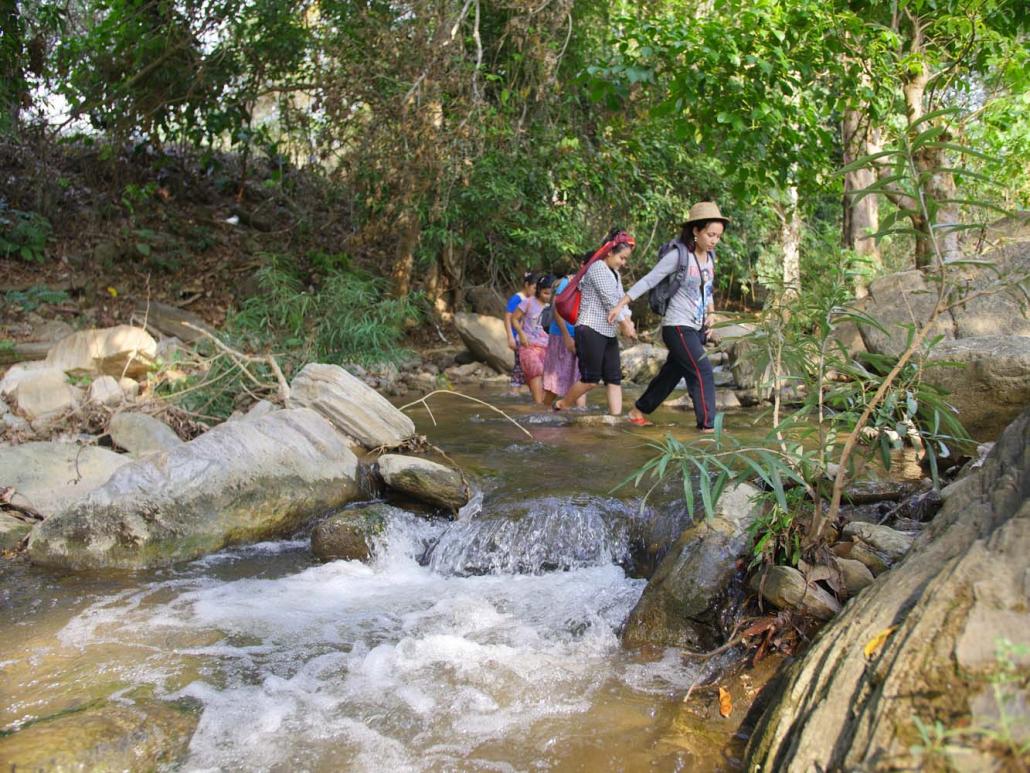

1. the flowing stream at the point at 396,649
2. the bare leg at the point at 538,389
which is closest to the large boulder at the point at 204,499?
the flowing stream at the point at 396,649

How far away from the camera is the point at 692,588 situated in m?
3.70

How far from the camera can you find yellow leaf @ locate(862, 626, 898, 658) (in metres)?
2.35

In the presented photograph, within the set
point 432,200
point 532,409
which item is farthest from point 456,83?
point 532,409

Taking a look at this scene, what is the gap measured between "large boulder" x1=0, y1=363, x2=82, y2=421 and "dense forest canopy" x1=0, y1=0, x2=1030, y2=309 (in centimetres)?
441

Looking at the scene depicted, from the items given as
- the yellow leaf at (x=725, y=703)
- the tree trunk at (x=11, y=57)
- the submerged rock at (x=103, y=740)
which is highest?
the tree trunk at (x=11, y=57)

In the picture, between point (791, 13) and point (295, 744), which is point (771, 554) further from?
point (791, 13)

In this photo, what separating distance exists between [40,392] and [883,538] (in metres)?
7.25

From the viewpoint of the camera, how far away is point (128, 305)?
12.3 m

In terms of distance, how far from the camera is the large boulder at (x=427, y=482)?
562 centimetres

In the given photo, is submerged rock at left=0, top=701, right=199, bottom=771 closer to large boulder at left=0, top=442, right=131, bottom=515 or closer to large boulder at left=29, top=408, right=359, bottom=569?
large boulder at left=29, top=408, right=359, bottom=569

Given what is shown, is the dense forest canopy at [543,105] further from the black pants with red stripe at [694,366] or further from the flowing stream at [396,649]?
the flowing stream at [396,649]

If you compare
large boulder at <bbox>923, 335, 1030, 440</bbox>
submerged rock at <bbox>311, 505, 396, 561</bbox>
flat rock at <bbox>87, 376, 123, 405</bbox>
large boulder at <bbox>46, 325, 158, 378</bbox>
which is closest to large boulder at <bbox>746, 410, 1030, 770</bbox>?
large boulder at <bbox>923, 335, 1030, 440</bbox>

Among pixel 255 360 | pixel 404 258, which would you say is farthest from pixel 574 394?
pixel 404 258

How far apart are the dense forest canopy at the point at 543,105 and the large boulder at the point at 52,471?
4.69m
